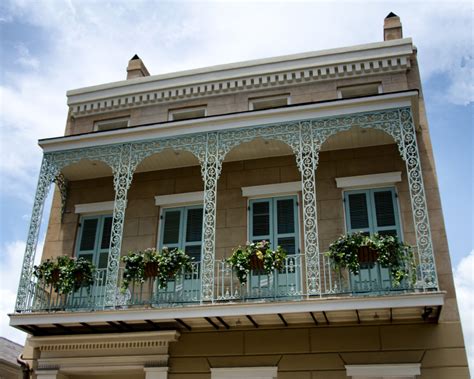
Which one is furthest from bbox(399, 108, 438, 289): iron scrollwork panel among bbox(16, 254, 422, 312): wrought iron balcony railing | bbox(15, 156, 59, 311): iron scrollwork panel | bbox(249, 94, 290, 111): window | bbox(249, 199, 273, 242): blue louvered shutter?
bbox(15, 156, 59, 311): iron scrollwork panel

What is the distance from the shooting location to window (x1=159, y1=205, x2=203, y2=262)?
12.1 m

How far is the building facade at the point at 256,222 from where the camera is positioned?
9883 mm

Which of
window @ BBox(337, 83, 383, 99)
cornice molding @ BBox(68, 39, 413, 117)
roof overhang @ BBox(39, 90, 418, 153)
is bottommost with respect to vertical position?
roof overhang @ BBox(39, 90, 418, 153)

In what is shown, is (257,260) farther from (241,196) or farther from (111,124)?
(111,124)

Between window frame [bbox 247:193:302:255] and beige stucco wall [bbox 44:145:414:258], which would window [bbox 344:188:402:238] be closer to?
beige stucco wall [bbox 44:145:414:258]

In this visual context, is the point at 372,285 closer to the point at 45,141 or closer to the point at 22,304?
the point at 22,304

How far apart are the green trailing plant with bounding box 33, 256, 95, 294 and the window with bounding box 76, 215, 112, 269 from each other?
1.28 metres

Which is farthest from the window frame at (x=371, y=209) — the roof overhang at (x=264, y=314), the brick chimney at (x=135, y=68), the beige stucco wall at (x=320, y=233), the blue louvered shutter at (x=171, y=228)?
the brick chimney at (x=135, y=68)

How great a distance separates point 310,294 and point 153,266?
3.20 metres

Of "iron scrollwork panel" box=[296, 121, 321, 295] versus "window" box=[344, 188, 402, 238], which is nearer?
"iron scrollwork panel" box=[296, 121, 321, 295]

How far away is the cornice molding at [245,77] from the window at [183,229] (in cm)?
316

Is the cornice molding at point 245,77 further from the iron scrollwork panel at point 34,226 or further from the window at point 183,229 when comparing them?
the window at point 183,229

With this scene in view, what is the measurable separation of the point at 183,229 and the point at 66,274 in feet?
8.95

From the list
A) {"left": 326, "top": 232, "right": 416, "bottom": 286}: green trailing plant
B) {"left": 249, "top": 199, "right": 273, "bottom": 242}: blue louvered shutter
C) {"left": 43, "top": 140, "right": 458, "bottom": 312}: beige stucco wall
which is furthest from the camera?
{"left": 249, "top": 199, "right": 273, "bottom": 242}: blue louvered shutter
